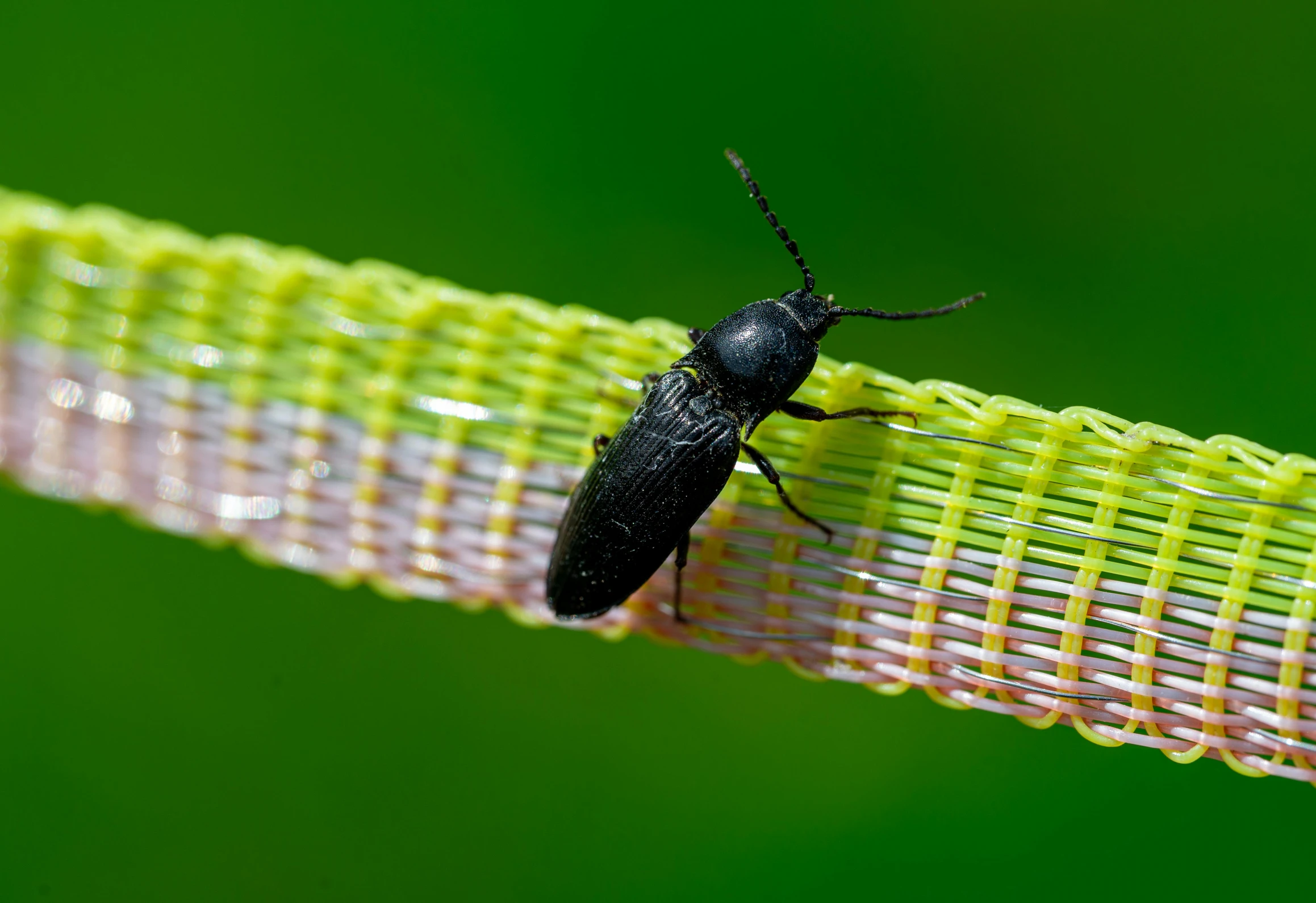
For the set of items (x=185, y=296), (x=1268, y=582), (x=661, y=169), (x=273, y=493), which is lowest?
(x=273, y=493)

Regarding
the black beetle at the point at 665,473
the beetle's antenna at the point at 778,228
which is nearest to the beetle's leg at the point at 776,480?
the black beetle at the point at 665,473

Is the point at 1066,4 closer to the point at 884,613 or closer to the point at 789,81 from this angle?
the point at 789,81

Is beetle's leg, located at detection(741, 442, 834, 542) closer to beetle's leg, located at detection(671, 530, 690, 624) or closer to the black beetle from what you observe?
the black beetle

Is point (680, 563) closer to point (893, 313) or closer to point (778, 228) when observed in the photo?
point (893, 313)

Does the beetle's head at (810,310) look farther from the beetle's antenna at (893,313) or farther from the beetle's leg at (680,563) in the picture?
the beetle's leg at (680,563)

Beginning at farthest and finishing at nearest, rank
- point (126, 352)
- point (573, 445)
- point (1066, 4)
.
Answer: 1. point (1066, 4)
2. point (126, 352)
3. point (573, 445)

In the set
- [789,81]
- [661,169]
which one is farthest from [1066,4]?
[661,169]

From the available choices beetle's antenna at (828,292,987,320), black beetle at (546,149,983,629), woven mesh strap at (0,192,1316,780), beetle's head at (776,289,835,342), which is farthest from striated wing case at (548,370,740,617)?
beetle's antenna at (828,292,987,320)
